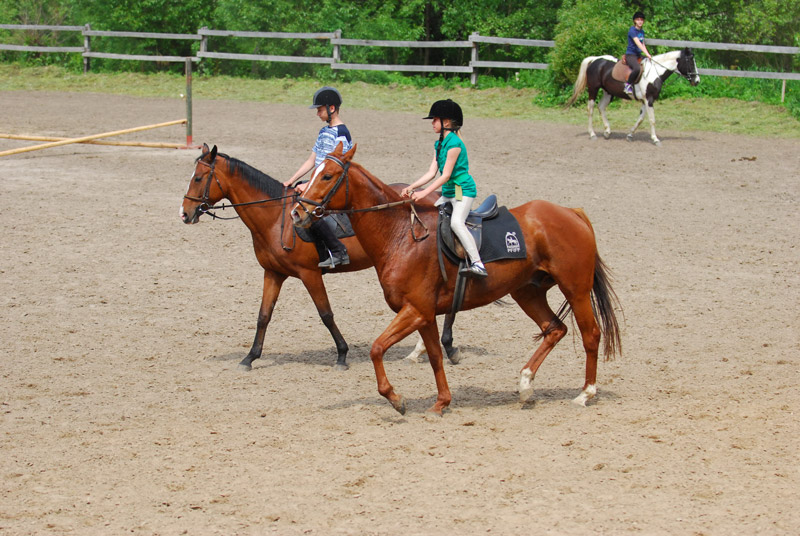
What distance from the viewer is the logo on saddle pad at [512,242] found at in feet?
23.5

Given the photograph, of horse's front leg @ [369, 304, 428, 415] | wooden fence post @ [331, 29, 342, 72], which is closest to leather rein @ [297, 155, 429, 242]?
horse's front leg @ [369, 304, 428, 415]

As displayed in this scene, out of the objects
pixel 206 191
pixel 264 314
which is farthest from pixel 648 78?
pixel 206 191

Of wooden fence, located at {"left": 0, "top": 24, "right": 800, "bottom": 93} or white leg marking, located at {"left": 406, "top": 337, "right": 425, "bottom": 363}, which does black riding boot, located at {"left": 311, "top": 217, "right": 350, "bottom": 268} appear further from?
wooden fence, located at {"left": 0, "top": 24, "right": 800, "bottom": 93}

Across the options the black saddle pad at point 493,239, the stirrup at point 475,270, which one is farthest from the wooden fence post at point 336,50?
the stirrup at point 475,270

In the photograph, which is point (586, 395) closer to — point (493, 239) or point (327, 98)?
point (493, 239)

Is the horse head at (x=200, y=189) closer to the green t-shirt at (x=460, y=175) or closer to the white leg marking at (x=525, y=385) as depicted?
the green t-shirt at (x=460, y=175)

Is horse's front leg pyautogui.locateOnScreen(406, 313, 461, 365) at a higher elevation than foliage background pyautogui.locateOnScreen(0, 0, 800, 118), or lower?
lower

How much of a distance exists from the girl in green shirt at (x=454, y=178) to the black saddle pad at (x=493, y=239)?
0.08 meters

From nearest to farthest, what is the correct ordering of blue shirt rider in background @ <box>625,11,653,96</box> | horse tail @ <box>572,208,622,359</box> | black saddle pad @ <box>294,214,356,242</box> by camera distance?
1. horse tail @ <box>572,208,622,359</box>
2. black saddle pad @ <box>294,214,356,242</box>
3. blue shirt rider in background @ <box>625,11,653,96</box>

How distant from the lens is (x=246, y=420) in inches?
275

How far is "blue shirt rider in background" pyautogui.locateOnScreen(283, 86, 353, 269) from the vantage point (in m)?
8.26

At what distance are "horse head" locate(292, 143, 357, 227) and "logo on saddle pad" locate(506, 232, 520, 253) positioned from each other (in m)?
1.34

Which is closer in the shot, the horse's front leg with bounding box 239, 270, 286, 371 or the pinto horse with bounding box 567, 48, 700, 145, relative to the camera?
the horse's front leg with bounding box 239, 270, 286, 371

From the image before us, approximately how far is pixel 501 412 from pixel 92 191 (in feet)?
34.1
